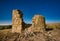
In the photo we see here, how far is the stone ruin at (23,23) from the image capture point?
116ft

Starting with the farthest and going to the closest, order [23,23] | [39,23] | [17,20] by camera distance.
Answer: [23,23] → [17,20] → [39,23]

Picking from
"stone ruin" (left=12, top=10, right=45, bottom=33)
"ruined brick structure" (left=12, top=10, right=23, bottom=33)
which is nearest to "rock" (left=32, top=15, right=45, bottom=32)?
Result: "stone ruin" (left=12, top=10, right=45, bottom=33)

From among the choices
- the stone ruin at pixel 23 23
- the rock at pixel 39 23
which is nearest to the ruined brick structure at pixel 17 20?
the stone ruin at pixel 23 23

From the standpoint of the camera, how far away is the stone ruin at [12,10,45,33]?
3544cm

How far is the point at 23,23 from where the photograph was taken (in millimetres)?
37969

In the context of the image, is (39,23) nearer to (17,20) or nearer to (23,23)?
(23,23)

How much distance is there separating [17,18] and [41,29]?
5477 mm

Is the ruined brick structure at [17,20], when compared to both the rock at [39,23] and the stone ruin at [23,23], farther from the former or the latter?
the rock at [39,23]

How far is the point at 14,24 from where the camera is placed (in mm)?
37812

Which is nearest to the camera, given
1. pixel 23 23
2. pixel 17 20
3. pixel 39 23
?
pixel 39 23

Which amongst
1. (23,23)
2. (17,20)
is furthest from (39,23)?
(17,20)

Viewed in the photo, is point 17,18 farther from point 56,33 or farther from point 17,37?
point 56,33

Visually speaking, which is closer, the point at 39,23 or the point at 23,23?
the point at 39,23

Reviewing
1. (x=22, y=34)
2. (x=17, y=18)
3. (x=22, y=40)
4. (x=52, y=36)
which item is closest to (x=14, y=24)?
(x=17, y=18)
